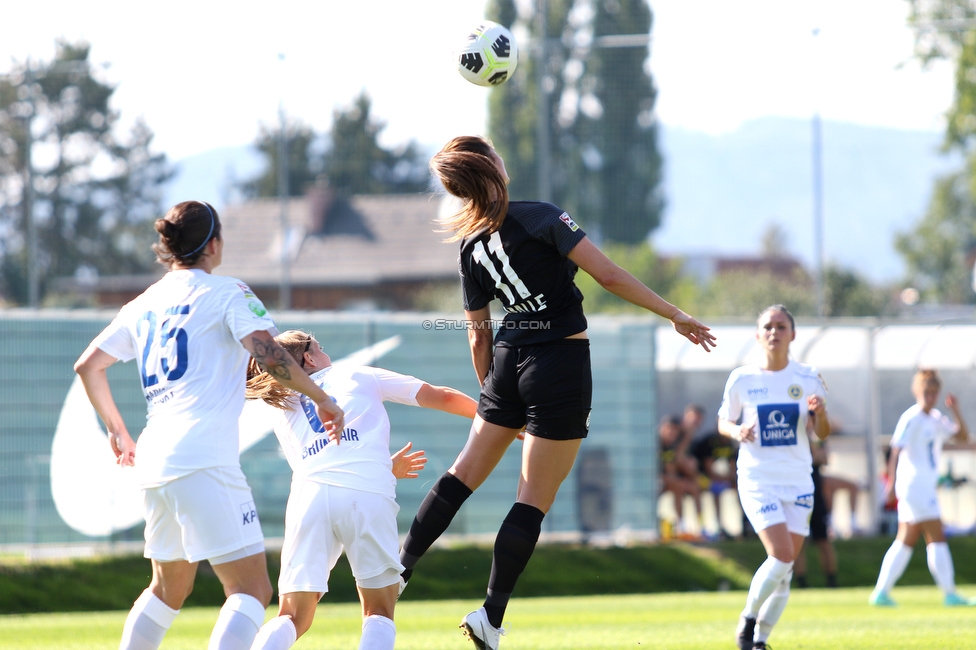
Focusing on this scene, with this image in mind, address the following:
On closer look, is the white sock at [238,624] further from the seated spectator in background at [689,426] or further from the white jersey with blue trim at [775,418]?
the seated spectator in background at [689,426]

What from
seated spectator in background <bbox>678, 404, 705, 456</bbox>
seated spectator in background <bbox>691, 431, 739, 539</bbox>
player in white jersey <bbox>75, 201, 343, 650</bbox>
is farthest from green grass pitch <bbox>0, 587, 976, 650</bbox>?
player in white jersey <bbox>75, 201, 343, 650</bbox>

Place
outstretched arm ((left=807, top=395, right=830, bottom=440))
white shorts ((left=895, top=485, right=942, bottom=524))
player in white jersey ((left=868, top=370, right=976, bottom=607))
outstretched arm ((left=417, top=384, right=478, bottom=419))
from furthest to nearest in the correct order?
white shorts ((left=895, top=485, right=942, bottom=524))
player in white jersey ((left=868, top=370, right=976, bottom=607))
outstretched arm ((left=807, top=395, right=830, bottom=440))
outstretched arm ((left=417, top=384, right=478, bottom=419))

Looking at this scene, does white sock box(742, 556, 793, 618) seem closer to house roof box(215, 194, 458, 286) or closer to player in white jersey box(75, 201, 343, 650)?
player in white jersey box(75, 201, 343, 650)

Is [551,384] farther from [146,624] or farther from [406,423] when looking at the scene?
[406,423]

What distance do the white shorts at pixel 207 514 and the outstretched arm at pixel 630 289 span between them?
5.76 feet

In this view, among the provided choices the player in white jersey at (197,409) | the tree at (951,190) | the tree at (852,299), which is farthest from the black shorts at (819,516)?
the tree at (852,299)

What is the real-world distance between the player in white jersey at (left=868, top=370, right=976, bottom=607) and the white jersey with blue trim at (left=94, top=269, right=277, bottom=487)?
869cm

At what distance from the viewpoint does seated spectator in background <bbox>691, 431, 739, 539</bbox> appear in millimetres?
16328

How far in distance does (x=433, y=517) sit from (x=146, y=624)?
4.67ft

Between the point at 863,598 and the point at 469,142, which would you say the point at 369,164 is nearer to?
the point at 863,598

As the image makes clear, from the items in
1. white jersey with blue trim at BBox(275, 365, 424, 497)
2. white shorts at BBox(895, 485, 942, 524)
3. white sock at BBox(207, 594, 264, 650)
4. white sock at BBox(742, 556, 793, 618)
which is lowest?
white shorts at BBox(895, 485, 942, 524)

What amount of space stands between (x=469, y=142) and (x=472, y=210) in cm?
32

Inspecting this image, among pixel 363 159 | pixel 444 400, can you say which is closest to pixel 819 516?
pixel 444 400

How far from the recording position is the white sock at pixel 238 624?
15.0 feet
